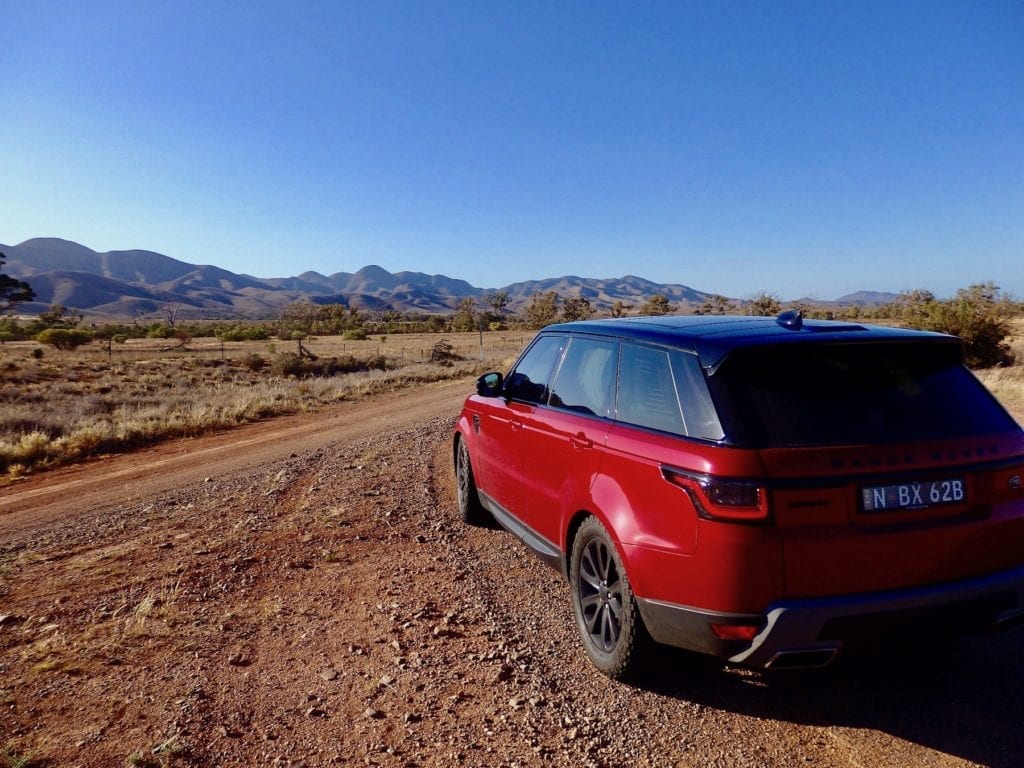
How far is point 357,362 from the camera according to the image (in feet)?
122

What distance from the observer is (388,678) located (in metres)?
3.40

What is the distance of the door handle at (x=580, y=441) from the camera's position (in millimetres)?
3508

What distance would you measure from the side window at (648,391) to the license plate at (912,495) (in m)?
0.76

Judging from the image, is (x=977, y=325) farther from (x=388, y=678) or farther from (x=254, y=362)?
(x=254, y=362)

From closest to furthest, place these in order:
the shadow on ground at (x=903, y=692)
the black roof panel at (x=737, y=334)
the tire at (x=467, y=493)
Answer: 1. the shadow on ground at (x=903, y=692)
2. the black roof panel at (x=737, y=334)
3. the tire at (x=467, y=493)

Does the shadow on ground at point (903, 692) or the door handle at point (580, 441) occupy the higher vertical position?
the door handle at point (580, 441)

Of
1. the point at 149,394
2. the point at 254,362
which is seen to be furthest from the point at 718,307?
the point at 149,394

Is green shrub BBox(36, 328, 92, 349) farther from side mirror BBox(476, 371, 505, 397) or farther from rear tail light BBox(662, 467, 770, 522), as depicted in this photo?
rear tail light BBox(662, 467, 770, 522)

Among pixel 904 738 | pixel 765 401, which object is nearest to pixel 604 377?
pixel 765 401

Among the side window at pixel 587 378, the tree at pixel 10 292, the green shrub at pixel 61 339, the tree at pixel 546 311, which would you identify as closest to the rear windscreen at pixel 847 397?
the side window at pixel 587 378

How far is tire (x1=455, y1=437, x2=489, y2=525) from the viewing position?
5.82 m

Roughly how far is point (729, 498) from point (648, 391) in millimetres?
812

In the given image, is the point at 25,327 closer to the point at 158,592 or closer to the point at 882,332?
the point at 158,592

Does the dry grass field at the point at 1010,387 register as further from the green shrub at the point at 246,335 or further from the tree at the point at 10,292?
the green shrub at the point at 246,335
